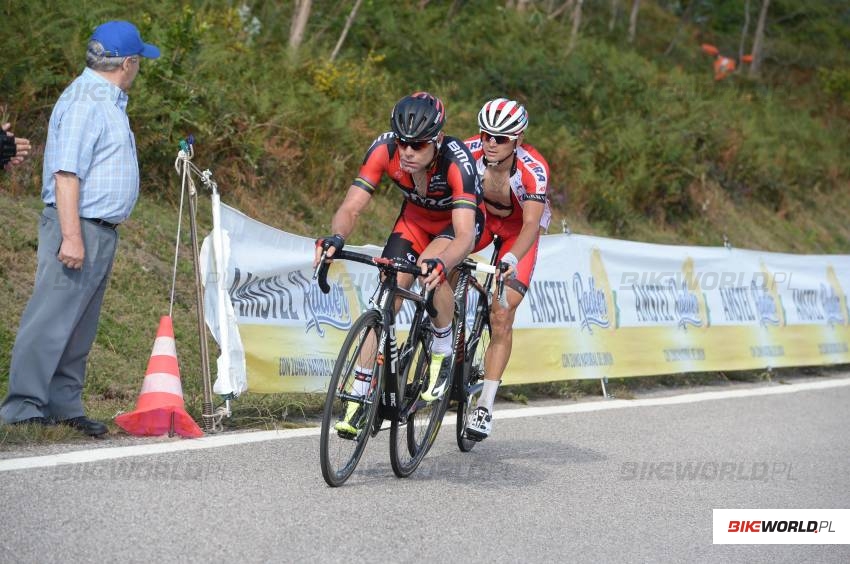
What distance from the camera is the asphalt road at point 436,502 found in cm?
475

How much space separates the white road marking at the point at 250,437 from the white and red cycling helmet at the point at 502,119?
247cm

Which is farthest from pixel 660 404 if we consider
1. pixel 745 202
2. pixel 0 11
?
pixel 745 202

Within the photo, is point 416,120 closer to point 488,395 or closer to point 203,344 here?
point 488,395

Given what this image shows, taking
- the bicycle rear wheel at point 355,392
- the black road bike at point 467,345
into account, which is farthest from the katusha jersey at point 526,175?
the bicycle rear wheel at point 355,392

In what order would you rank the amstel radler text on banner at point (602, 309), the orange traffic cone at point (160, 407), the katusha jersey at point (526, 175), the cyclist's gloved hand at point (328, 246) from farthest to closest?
the amstel radler text on banner at point (602, 309) → the katusha jersey at point (526, 175) → the orange traffic cone at point (160, 407) → the cyclist's gloved hand at point (328, 246)

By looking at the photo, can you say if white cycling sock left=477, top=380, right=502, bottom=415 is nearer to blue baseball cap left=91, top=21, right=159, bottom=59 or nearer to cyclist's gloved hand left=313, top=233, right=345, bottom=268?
cyclist's gloved hand left=313, top=233, right=345, bottom=268

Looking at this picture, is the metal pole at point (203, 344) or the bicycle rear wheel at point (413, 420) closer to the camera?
the bicycle rear wheel at point (413, 420)

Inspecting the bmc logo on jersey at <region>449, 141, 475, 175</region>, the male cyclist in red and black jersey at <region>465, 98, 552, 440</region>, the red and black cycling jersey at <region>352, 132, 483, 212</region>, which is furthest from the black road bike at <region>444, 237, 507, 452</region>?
the bmc logo on jersey at <region>449, 141, 475, 175</region>

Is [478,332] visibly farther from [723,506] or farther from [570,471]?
[723,506]

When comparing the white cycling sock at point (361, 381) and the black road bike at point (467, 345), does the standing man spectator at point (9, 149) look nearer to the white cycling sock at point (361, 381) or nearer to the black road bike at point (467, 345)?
the white cycling sock at point (361, 381)

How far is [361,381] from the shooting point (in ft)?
19.0

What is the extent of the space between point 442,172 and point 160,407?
2329mm

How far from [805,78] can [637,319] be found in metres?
34.9

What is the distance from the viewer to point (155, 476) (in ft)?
18.8
